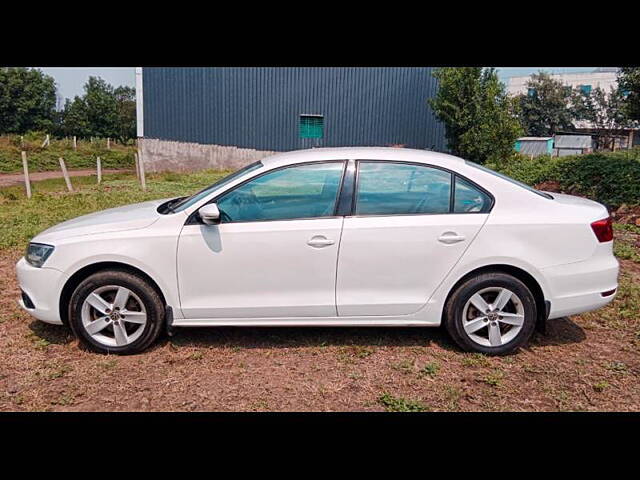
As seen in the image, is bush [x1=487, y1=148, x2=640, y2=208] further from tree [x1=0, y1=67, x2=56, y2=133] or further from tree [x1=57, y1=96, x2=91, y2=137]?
tree [x1=57, y1=96, x2=91, y2=137]

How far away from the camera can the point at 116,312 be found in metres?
3.61

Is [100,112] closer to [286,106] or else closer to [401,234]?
[286,106]

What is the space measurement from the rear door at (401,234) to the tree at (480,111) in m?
15.5

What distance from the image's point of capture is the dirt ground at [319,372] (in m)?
3.12

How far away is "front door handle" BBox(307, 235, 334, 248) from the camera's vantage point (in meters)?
3.53

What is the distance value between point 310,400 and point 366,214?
55.6 inches

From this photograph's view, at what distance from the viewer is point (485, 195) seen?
145 inches

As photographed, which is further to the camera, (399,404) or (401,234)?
(401,234)

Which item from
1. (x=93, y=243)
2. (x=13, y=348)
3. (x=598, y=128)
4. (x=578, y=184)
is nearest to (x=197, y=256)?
(x=93, y=243)

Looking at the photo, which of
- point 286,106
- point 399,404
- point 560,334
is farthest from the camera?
point 286,106

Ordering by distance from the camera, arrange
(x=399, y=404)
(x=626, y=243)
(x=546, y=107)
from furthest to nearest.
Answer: (x=546, y=107) → (x=626, y=243) → (x=399, y=404)

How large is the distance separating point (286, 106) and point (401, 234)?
2002cm

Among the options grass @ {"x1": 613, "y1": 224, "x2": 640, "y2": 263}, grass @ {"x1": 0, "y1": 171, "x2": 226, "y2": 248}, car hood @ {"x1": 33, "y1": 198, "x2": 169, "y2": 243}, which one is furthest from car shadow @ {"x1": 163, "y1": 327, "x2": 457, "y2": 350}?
grass @ {"x1": 0, "y1": 171, "x2": 226, "y2": 248}

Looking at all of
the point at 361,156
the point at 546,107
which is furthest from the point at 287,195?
the point at 546,107
